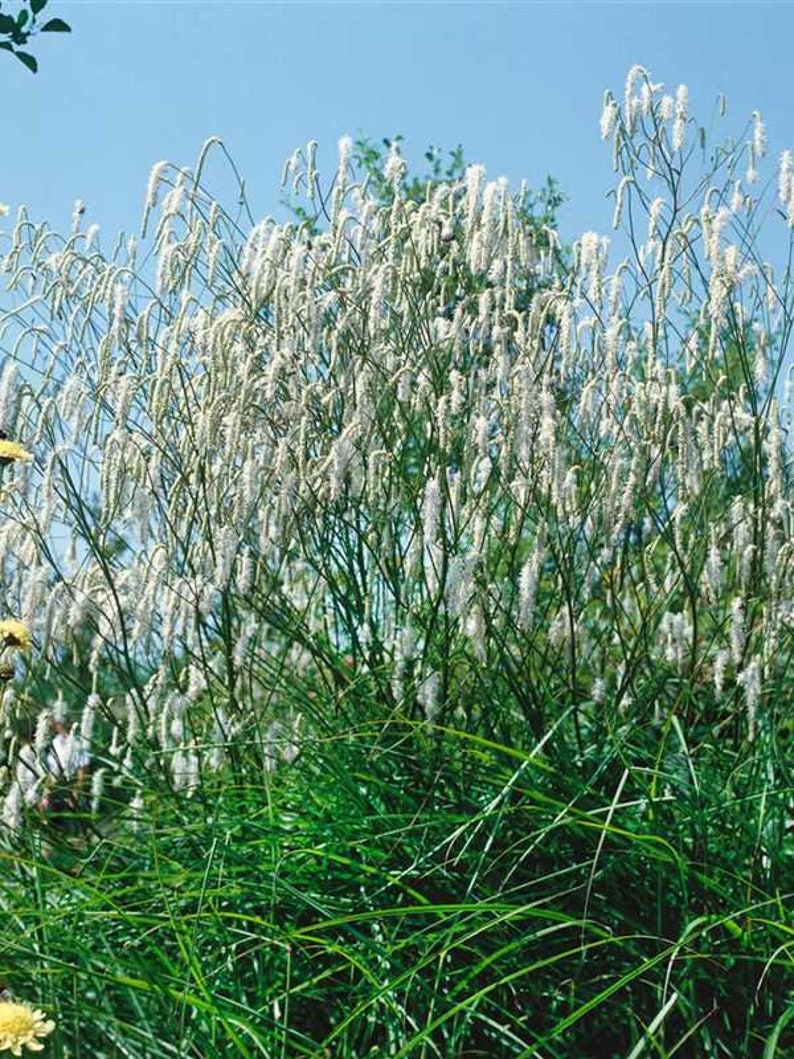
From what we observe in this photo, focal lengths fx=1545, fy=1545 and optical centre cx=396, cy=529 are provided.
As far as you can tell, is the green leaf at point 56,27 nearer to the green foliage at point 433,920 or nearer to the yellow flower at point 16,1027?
the green foliage at point 433,920

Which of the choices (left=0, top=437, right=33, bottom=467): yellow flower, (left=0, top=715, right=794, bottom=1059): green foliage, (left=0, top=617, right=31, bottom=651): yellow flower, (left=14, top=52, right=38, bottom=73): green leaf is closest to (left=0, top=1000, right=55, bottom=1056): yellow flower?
(left=0, top=715, right=794, bottom=1059): green foliage

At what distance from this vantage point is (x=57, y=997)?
2982mm

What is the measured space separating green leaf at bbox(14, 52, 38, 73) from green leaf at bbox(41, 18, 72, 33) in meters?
0.10

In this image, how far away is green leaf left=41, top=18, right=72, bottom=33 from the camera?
13.5 ft

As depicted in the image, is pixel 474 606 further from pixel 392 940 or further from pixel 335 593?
pixel 392 940

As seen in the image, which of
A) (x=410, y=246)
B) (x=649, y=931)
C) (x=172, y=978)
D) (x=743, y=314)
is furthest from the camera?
(x=410, y=246)

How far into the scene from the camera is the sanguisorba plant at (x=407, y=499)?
387 centimetres

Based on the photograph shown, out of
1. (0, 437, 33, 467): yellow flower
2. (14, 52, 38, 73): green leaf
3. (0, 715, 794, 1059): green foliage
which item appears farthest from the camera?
(14, 52, 38, 73): green leaf

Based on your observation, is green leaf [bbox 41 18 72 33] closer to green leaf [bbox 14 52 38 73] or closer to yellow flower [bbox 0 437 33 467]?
green leaf [bbox 14 52 38 73]

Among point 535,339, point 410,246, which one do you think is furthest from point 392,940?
point 410,246

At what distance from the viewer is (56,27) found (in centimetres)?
414

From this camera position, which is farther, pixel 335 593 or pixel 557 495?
pixel 335 593

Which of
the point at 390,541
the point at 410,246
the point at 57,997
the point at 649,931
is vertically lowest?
the point at 57,997

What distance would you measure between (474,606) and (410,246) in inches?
50.6
